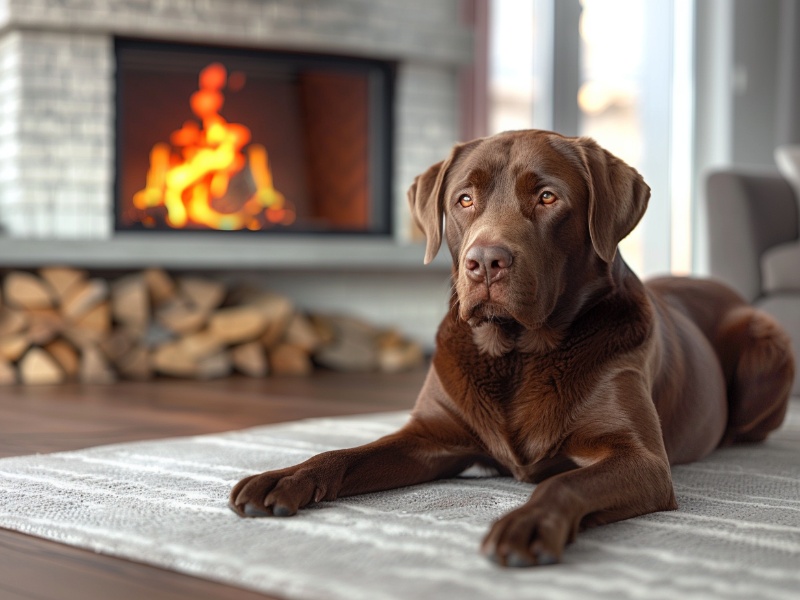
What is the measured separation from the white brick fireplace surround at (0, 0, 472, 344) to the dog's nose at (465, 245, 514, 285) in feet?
9.61

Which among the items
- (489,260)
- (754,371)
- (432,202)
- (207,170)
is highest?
(207,170)

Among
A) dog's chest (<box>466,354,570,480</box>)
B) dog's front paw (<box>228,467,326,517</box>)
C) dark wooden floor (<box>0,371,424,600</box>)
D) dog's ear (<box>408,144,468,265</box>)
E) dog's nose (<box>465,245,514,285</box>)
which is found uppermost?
dog's ear (<box>408,144,468,265</box>)

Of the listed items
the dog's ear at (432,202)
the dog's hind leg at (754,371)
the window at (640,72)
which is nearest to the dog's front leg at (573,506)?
the dog's ear at (432,202)

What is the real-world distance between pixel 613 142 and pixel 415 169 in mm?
2496

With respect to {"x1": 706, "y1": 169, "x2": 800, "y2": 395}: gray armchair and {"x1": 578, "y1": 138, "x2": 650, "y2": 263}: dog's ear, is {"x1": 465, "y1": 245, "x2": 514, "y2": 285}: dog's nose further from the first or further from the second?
{"x1": 706, "y1": 169, "x2": 800, "y2": 395}: gray armchair

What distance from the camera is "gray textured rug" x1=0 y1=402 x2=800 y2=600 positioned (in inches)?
55.2

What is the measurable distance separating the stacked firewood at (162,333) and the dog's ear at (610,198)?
9.35ft

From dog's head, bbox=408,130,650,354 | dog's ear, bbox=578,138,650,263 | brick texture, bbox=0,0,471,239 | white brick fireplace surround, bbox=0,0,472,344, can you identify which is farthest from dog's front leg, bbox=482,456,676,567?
brick texture, bbox=0,0,471,239

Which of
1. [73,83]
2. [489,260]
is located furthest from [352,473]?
[73,83]

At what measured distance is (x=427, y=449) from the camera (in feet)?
6.87

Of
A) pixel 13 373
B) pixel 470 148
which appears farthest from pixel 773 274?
Answer: pixel 13 373

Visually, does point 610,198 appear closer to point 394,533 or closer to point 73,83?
point 394,533

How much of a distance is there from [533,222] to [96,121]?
10.3 ft

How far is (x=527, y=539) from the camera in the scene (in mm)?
1463
